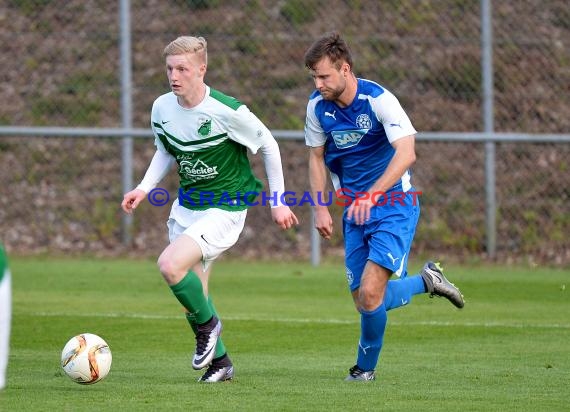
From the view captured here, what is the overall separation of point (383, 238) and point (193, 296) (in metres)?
1.18

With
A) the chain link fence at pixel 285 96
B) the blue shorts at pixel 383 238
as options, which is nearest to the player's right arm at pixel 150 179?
the blue shorts at pixel 383 238

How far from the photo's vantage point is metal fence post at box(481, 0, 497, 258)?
1425 centimetres

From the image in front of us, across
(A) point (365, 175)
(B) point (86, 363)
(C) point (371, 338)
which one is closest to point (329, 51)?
(A) point (365, 175)

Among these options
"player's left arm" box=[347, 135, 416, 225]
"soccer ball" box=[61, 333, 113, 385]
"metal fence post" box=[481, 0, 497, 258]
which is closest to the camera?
"soccer ball" box=[61, 333, 113, 385]

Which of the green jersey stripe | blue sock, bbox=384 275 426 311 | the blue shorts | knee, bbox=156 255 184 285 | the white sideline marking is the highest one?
the green jersey stripe

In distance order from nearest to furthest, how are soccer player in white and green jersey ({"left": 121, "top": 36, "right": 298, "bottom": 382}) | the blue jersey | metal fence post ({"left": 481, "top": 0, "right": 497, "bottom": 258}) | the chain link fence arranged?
1. soccer player in white and green jersey ({"left": 121, "top": 36, "right": 298, "bottom": 382})
2. the blue jersey
3. metal fence post ({"left": 481, "top": 0, "right": 497, "bottom": 258})
4. the chain link fence

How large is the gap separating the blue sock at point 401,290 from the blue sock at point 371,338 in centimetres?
28

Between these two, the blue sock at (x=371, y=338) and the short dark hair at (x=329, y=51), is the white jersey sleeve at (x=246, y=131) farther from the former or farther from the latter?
the blue sock at (x=371, y=338)

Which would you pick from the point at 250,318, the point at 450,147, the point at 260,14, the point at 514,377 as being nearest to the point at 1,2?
the point at 260,14

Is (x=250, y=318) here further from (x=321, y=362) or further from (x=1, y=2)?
(x=1, y=2)

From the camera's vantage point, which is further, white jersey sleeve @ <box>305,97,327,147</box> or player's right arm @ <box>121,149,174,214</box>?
white jersey sleeve @ <box>305,97,327,147</box>

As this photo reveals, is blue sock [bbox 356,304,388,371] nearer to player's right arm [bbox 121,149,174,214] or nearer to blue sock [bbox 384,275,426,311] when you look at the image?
blue sock [bbox 384,275,426,311]

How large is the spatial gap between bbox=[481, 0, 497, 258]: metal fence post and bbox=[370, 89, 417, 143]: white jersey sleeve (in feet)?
24.0

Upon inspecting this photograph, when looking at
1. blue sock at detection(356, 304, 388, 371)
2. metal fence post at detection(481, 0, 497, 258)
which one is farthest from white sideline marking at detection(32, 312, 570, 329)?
metal fence post at detection(481, 0, 497, 258)
